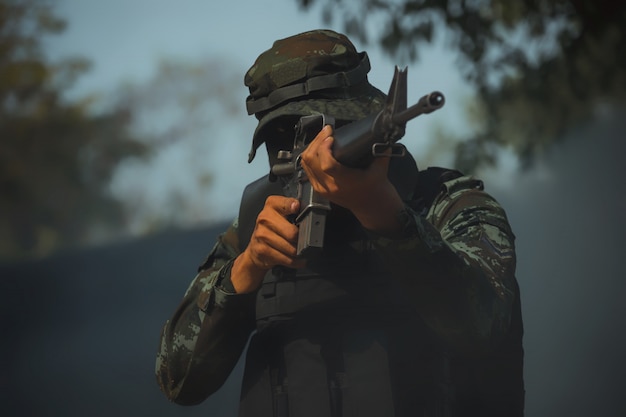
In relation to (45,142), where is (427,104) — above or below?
below

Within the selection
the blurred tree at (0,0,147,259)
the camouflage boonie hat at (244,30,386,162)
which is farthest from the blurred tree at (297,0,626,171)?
the camouflage boonie hat at (244,30,386,162)

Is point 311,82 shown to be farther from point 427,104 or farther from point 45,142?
point 45,142

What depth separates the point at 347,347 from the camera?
221 cm

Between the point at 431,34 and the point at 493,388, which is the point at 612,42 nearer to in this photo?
the point at 431,34

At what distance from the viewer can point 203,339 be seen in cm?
235

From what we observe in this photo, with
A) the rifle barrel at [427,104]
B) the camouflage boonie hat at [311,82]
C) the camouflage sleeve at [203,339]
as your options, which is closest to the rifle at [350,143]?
the rifle barrel at [427,104]

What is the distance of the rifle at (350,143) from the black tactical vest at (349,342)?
160mm

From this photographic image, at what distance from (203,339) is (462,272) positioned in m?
0.65

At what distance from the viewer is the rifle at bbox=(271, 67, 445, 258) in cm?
175

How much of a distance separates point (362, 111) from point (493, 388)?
64 cm

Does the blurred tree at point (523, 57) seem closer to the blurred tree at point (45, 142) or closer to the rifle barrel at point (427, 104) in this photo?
the blurred tree at point (45, 142)

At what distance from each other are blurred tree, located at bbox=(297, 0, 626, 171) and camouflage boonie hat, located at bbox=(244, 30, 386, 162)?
2940mm

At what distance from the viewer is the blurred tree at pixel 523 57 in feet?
17.2

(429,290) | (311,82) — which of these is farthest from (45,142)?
(429,290)
